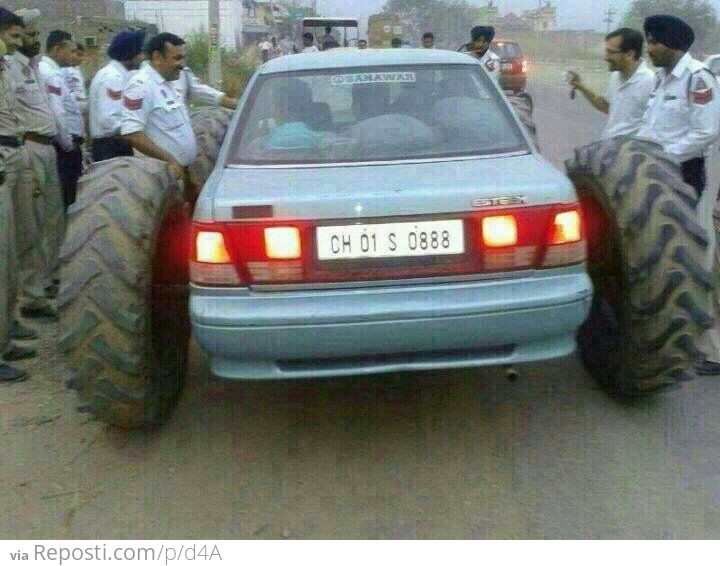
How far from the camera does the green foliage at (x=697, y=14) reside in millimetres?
48750

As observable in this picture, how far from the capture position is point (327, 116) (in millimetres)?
4352

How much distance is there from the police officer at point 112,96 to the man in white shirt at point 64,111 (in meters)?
0.19

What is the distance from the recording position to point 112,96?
6906mm

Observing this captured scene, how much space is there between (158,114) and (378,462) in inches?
122

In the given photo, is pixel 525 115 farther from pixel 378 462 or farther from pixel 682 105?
pixel 378 462

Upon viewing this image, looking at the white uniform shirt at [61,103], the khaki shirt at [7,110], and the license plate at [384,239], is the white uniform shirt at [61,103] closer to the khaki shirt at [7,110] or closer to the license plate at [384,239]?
the khaki shirt at [7,110]

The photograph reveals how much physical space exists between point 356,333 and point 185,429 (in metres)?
1.23

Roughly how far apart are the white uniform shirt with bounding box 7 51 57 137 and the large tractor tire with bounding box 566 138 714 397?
11.6 feet

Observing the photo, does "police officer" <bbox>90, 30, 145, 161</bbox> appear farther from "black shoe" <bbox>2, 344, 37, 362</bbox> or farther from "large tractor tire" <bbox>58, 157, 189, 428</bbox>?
"large tractor tire" <bbox>58, 157, 189, 428</bbox>

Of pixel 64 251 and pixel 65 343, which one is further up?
pixel 64 251

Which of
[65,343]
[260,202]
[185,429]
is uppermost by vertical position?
[260,202]

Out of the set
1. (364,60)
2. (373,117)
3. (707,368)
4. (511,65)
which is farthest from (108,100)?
(511,65)
